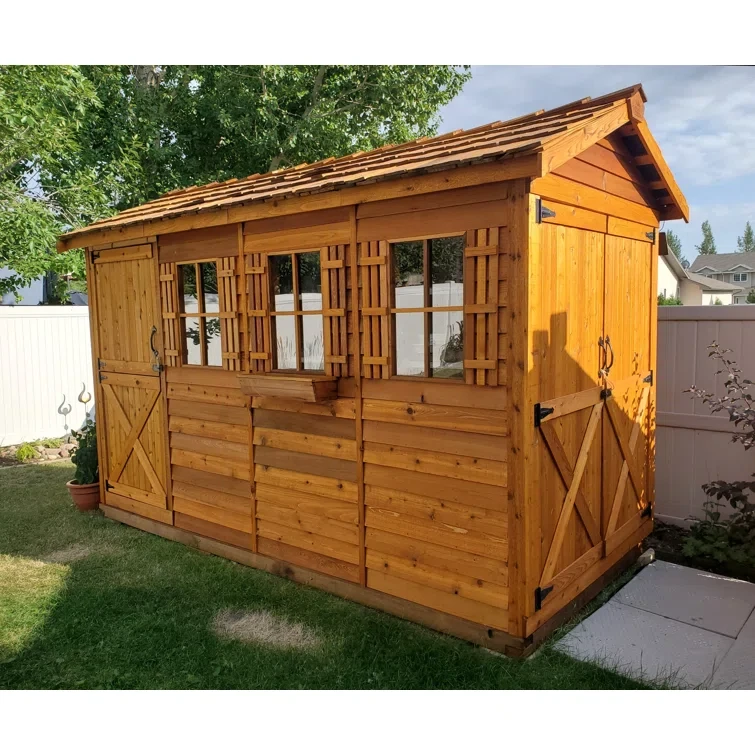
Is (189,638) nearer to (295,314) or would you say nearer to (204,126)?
(295,314)

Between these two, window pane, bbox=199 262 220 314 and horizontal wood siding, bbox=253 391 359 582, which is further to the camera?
window pane, bbox=199 262 220 314

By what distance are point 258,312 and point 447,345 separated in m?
1.65

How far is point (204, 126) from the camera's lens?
13.8 metres

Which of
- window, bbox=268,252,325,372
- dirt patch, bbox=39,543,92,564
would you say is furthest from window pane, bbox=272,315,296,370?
dirt patch, bbox=39,543,92,564

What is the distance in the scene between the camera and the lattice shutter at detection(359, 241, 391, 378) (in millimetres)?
3836

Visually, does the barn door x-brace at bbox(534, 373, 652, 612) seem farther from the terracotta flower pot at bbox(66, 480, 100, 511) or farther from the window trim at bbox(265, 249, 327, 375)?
the terracotta flower pot at bbox(66, 480, 100, 511)

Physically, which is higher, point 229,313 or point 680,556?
point 229,313

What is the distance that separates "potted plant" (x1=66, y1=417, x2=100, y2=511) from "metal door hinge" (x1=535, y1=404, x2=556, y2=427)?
5067 mm

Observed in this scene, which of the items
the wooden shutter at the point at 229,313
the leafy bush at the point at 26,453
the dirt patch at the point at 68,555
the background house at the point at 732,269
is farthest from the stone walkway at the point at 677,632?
the background house at the point at 732,269

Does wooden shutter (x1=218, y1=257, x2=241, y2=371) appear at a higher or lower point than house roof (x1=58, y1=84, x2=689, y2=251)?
lower

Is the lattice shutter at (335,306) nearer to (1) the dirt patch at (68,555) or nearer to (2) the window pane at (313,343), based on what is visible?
(2) the window pane at (313,343)

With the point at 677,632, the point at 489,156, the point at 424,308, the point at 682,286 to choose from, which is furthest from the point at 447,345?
the point at 682,286

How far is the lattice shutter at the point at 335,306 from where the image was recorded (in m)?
4.07

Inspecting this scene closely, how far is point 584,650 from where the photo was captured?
3.59m
